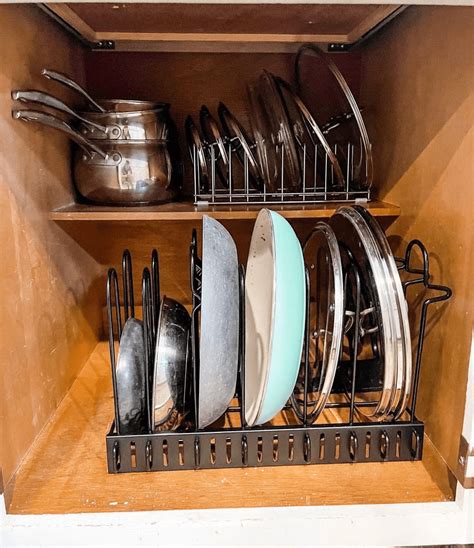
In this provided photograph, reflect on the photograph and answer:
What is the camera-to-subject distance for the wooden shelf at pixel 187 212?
84 cm

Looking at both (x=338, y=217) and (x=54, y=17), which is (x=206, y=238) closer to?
(x=338, y=217)

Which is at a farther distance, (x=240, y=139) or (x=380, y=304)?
(x=240, y=139)

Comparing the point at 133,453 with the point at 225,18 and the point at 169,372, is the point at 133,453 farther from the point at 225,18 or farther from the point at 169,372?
the point at 225,18

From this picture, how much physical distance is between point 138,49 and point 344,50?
0.41 m

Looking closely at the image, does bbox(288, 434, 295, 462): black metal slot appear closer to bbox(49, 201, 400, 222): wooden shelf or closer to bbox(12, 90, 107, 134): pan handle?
bbox(49, 201, 400, 222): wooden shelf

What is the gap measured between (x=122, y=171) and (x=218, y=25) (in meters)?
0.30

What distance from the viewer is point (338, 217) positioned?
0.87 m

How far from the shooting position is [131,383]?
0.77 m

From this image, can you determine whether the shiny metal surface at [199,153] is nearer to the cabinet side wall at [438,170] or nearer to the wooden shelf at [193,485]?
the cabinet side wall at [438,170]

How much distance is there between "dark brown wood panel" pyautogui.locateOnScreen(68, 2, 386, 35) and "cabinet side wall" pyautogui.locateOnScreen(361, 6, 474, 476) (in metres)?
0.10

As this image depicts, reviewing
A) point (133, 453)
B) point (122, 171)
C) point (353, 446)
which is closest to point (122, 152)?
point (122, 171)

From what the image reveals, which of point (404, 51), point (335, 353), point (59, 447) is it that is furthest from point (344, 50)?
point (59, 447)

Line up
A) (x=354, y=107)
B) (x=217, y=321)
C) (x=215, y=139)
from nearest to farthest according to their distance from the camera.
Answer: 1. (x=217, y=321)
2. (x=354, y=107)
3. (x=215, y=139)

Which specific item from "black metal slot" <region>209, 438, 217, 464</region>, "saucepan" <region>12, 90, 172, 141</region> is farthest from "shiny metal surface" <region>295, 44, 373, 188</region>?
"black metal slot" <region>209, 438, 217, 464</region>
